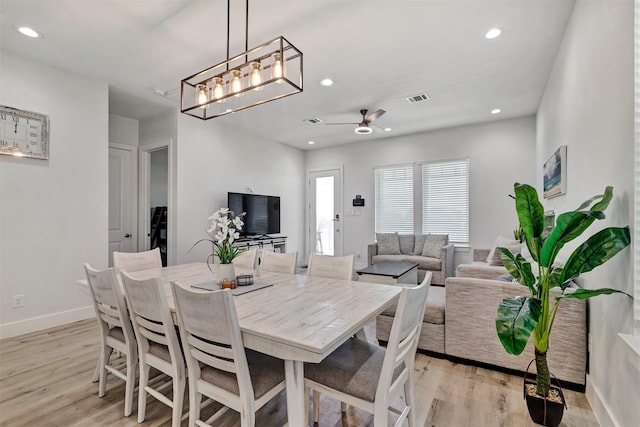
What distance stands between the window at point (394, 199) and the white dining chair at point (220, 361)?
5066mm

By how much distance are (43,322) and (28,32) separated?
2921 mm

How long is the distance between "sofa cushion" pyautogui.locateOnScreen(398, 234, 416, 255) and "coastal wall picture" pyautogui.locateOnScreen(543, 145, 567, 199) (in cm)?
256

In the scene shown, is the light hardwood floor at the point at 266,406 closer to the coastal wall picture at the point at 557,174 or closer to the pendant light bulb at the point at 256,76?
the coastal wall picture at the point at 557,174

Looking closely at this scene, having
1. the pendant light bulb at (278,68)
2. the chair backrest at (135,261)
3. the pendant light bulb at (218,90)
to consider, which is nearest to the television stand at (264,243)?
the chair backrest at (135,261)

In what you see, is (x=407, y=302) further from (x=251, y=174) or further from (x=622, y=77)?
(x=251, y=174)

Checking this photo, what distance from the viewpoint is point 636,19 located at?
4.75 ft

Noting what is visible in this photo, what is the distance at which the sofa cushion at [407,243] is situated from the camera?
5.83m

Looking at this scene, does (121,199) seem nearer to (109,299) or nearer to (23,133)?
(23,133)

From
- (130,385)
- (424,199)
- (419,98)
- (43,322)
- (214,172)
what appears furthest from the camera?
(424,199)

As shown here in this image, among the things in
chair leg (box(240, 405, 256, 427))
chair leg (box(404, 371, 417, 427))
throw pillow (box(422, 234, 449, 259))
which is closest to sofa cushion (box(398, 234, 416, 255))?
throw pillow (box(422, 234, 449, 259))

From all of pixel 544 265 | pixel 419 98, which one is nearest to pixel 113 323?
pixel 544 265

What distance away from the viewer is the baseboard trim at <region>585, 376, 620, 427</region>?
1.69 metres

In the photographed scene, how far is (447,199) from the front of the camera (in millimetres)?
5828

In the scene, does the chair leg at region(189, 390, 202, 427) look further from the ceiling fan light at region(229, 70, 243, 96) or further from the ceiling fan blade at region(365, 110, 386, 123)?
the ceiling fan blade at region(365, 110, 386, 123)
